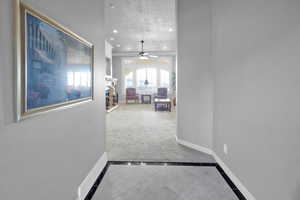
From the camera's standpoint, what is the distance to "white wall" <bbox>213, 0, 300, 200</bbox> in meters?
1.27

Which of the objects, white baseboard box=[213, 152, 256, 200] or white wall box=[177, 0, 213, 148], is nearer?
white baseboard box=[213, 152, 256, 200]

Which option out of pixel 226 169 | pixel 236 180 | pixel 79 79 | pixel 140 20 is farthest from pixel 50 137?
pixel 140 20

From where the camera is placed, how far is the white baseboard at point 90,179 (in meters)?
1.83

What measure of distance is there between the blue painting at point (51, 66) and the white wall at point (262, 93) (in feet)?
5.72

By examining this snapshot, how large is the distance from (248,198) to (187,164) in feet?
3.23

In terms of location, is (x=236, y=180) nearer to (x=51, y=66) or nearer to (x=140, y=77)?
(x=51, y=66)

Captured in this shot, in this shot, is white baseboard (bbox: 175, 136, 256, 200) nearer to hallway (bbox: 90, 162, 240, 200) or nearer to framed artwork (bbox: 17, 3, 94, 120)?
hallway (bbox: 90, 162, 240, 200)

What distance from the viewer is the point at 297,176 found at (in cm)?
122

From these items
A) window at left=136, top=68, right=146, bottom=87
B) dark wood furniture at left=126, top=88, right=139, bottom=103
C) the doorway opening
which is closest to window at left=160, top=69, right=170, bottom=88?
the doorway opening

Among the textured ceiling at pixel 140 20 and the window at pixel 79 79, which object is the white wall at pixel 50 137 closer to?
the window at pixel 79 79

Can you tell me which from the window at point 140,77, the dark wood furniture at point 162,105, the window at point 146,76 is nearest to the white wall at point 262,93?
the dark wood furniture at point 162,105

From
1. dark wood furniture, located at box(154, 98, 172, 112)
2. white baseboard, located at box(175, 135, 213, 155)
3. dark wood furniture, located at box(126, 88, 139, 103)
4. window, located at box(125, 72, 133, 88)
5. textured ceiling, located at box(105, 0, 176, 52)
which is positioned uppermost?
textured ceiling, located at box(105, 0, 176, 52)

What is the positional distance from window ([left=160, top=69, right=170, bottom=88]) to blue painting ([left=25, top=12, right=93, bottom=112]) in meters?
10.2

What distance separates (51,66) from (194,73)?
2609 mm
